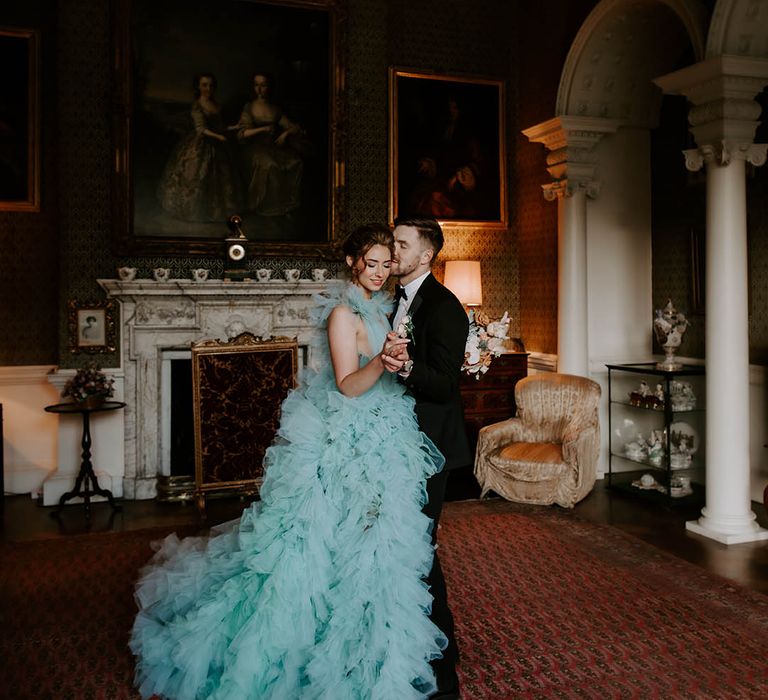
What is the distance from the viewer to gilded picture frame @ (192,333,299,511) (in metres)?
5.80

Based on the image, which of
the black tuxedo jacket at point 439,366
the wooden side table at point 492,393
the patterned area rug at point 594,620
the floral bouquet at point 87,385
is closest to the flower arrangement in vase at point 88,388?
the floral bouquet at point 87,385

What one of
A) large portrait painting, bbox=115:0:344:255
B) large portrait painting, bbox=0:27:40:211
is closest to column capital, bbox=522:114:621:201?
large portrait painting, bbox=115:0:344:255

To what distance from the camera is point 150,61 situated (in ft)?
21.0

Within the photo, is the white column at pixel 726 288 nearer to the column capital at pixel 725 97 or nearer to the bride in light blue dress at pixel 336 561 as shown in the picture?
the column capital at pixel 725 97

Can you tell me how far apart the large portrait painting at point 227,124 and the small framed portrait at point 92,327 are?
1.79ft

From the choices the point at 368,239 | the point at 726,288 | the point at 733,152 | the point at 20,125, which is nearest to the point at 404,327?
the point at 368,239

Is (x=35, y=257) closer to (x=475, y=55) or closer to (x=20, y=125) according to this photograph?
(x=20, y=125)

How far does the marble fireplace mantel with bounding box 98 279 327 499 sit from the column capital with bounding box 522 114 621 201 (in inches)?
102

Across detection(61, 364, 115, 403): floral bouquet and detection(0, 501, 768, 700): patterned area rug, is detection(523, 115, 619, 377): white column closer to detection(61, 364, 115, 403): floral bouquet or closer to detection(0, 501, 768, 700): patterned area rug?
detection(0, 501, 768, 700): patterned area rug

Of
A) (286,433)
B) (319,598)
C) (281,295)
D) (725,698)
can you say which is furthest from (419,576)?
(281,295)

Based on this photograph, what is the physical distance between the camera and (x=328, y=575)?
8.95 feet

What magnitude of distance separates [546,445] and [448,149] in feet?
10.9

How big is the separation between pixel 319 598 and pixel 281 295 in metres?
4.28

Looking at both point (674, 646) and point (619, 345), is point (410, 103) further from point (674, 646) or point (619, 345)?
point (674, 646)
